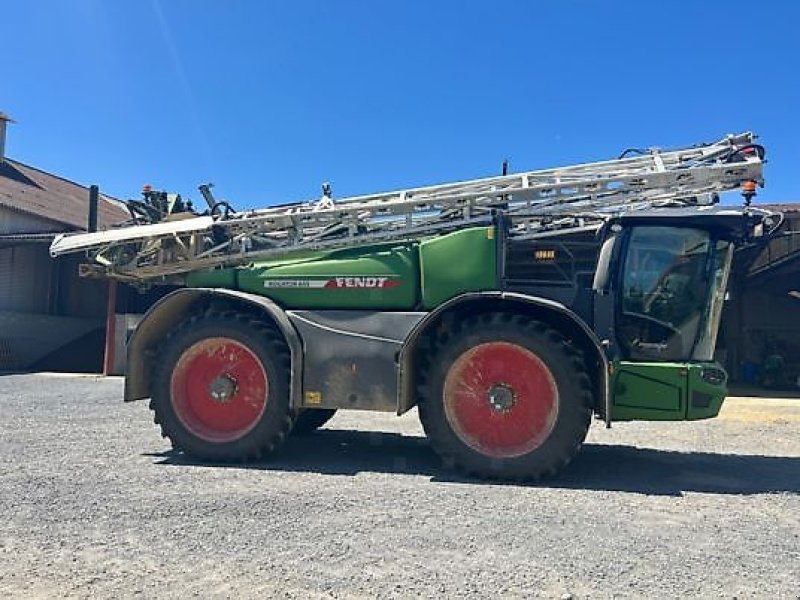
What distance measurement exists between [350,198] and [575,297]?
2.94 metres

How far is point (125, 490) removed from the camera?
5.68 metres

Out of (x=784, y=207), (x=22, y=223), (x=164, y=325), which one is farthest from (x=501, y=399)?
(x=22, y=223)

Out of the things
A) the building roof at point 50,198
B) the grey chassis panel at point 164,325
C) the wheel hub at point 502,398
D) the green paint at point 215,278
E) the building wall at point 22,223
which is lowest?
the wheel hub at point 502,398

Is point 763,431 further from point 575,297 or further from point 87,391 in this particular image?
point 87,391

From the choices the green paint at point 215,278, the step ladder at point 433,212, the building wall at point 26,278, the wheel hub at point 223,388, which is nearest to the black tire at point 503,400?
the step ladder at point 433,212

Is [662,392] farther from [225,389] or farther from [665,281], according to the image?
[225,389]

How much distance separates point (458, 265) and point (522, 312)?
0.81m

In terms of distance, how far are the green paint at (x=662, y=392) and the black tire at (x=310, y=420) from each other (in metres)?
3.71

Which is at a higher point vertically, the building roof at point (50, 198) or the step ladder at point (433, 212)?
the building roof at point (50, 198)

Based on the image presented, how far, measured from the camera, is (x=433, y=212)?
7.43 m

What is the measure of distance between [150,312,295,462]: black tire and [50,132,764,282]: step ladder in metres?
1.09

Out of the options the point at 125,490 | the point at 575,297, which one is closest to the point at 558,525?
the point at 575,297

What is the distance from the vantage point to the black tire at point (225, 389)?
699cm

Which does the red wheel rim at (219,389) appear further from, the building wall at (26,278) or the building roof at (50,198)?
the building wall at (26,278)
